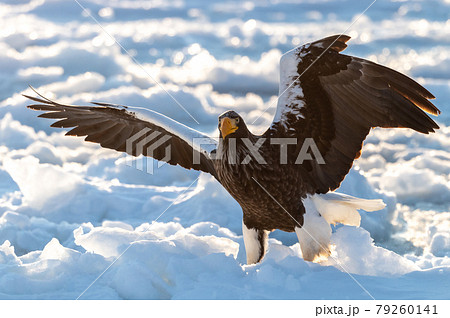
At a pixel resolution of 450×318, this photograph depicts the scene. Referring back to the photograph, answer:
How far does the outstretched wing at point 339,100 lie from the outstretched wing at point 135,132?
982mm

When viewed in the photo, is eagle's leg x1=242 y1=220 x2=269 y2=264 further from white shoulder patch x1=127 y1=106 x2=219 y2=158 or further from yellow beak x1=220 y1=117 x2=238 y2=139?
yellow beak x1=220 y1=117 x2=238 y2=139

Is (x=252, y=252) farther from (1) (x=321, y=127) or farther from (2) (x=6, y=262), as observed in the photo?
(2) (x=6, y=262)

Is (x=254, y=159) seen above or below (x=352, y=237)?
above

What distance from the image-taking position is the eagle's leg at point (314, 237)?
19.2 feet

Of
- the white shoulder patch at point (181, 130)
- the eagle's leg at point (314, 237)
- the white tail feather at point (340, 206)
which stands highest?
the white shoulder patch at point (181, 130)

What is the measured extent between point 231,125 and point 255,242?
1444 millimetres

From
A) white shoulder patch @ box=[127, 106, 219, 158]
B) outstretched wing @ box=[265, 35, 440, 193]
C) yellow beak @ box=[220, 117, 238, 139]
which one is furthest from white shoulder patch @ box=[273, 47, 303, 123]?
white shoulder patch @ box=[127, 106, 219, 158]

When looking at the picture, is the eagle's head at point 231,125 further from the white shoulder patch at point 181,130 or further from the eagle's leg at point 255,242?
the eagle's leg at point 255,242

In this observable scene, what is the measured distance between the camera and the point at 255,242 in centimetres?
634

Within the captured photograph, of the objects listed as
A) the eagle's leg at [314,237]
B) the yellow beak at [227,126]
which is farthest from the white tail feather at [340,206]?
the yellow beak at [227,126]

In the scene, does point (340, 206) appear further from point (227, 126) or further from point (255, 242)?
point (227, 126)

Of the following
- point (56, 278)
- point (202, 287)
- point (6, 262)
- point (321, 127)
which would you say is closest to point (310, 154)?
point (321, 127)

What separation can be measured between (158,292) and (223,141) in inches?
55.8

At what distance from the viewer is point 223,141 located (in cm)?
564
